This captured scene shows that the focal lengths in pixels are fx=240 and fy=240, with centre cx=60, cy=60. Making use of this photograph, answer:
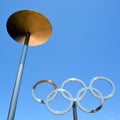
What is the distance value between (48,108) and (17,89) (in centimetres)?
256

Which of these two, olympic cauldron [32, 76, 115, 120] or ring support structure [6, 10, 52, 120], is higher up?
ring support structure [6, 10, 52, 120]

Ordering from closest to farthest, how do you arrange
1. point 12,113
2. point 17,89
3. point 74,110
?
point 12,113 → point 17,89 → point 74,110

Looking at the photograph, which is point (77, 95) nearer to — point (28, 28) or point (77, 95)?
point (77, 95)

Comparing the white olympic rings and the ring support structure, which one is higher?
the ring support structure

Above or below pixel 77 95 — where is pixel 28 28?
above

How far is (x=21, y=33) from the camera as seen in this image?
11.8 m

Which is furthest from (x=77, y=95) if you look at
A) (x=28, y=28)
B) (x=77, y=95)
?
(x=28, y=28)

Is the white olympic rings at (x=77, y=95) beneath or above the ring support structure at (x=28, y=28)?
beneath

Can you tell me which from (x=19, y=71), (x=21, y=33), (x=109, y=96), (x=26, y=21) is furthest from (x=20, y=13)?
(x=109, y=96)

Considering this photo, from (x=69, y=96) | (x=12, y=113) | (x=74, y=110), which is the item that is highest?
(x=69, y=96)

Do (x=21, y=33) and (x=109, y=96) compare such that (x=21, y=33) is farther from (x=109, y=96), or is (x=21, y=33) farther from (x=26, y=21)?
(x=109, y=96)

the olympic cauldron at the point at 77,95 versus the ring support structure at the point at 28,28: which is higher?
the ring support structure at the point at 28,28

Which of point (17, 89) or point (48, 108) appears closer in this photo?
point (17, 89)

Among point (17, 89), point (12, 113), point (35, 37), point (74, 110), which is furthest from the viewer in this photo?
point (35, 37)
